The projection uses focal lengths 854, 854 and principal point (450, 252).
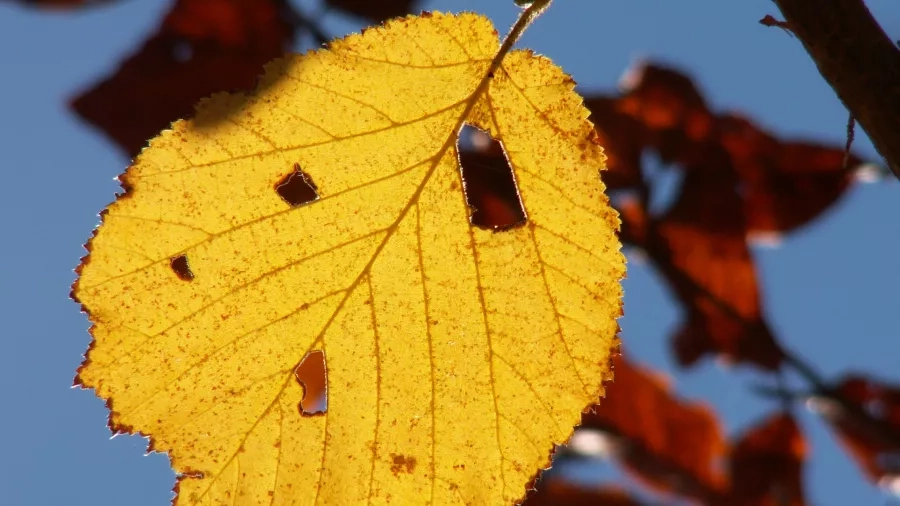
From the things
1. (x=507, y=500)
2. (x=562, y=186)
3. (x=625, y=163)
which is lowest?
(x=507, y=500)

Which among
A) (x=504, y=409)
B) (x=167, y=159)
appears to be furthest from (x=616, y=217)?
(x=167, y=159)

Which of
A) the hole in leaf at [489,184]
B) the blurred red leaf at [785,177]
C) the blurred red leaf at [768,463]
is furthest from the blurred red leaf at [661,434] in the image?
the hole in leaf at [489,184]

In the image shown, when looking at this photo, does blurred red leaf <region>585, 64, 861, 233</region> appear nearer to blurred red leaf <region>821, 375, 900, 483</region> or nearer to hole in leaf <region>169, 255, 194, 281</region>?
blurred red leaf <region>821, 375, 900, 483</region>

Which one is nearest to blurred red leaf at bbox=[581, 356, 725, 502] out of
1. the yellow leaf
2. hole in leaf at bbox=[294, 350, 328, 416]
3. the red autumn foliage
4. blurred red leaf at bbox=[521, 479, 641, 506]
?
blurred red leaf at bbox=[521, 479, 641, 506]

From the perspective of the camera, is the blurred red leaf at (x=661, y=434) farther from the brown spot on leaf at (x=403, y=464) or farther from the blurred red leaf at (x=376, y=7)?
the brown spot on leaf at (x=403, y=464)

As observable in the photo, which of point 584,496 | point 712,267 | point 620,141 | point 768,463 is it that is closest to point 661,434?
point 768,463

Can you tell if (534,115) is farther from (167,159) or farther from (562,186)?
(167,159)
